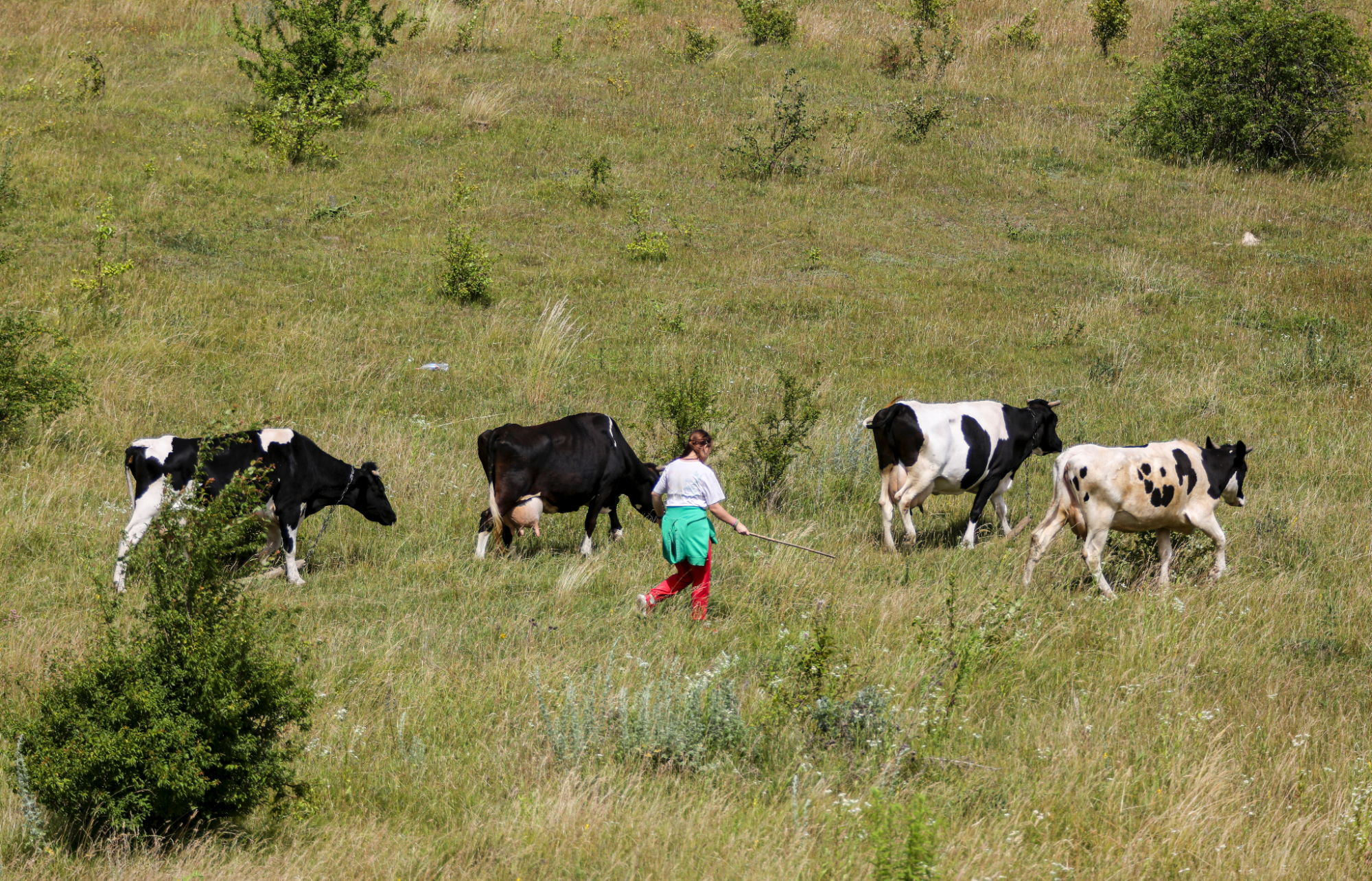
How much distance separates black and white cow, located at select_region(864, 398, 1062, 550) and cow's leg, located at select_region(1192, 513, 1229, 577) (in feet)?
5.75

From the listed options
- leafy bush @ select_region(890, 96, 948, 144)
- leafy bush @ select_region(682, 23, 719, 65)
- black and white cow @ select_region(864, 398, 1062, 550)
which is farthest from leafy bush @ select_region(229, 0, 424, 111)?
black and white cow @ select_region(864, 398, 1062, 550)

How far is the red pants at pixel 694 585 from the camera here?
8.14 m

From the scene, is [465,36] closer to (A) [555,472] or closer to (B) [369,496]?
(B) [369,496]

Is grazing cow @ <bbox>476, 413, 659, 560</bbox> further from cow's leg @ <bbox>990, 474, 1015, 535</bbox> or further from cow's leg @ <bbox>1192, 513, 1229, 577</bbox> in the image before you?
cow's leg @ <bbox>1192, 513, 1229, 577</bbox>

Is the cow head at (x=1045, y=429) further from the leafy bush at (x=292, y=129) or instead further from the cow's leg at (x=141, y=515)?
the leafy bush at (x=292, y=129)

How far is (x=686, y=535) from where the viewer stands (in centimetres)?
809

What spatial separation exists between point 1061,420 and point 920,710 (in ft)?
25.9

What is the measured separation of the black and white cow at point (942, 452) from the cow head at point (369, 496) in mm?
A: 4103

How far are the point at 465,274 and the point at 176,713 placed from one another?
11.4 metres

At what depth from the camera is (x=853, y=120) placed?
24.1 metres

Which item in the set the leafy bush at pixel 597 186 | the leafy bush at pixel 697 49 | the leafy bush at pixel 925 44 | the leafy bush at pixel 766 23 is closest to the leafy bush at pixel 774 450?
the leafy bush at pixel 597 186

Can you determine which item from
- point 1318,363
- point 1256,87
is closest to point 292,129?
point 1318,363

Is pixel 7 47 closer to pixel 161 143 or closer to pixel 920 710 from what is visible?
pixel 161 143

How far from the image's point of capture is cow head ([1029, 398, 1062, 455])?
11.2m
